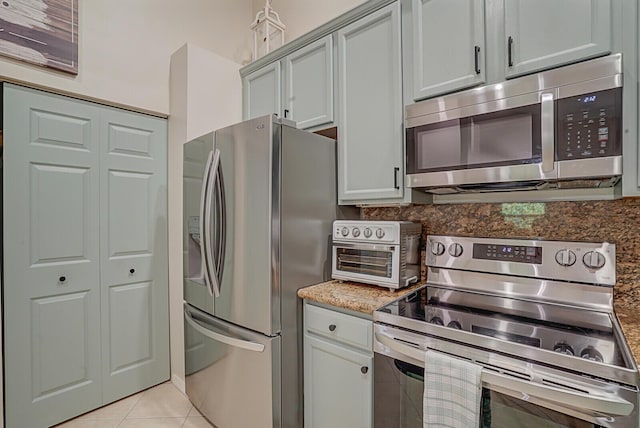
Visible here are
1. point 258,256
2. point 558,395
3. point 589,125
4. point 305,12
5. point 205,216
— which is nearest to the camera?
point 558,395

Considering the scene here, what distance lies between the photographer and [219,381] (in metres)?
1.77

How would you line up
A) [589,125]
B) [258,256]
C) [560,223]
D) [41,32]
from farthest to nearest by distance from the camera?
[41,32], [258,256], [560,223], [589,125]

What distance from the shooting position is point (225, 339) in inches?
66.2

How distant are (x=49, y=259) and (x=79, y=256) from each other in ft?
0.49

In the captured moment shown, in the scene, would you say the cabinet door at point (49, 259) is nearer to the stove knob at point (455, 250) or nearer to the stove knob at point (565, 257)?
the stove knob at point (455, 250)

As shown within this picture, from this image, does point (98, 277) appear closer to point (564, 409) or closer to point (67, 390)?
point (67, 390)

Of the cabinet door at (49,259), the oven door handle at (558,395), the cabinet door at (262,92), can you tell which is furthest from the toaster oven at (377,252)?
the cabinet door at (49,259)

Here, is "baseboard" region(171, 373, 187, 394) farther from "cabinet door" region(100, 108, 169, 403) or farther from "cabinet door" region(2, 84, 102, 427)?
"cabinet door" region(2, 84, 102, 427)

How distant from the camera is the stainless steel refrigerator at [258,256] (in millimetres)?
1521

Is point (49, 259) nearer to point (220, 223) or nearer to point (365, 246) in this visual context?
point (220, 223)

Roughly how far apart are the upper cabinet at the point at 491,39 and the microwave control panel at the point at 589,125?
0.17m

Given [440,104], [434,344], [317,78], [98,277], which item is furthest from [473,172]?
[98,277]

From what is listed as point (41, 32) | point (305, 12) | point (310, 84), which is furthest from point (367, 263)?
point (41, 32)

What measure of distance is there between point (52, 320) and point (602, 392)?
2.63m
